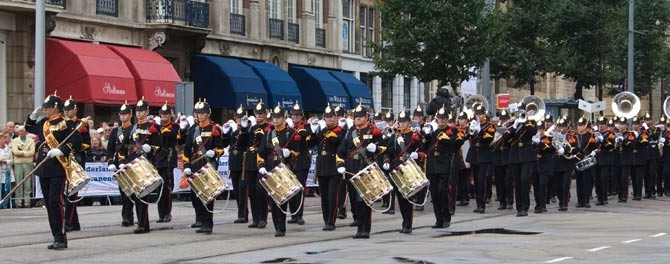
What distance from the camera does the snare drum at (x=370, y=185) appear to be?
19297 mm

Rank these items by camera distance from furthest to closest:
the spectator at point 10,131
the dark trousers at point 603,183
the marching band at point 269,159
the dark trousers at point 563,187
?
the dark trousers at point 603,183 → the spectator at point 10,131 → the dark trousers at point 563,187 → the marching band at point 269,159

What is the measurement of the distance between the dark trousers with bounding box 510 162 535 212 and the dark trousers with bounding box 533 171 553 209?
74 centimetres

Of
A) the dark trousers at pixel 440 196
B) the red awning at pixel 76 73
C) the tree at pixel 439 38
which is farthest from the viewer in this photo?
the tree at pixel 439 38

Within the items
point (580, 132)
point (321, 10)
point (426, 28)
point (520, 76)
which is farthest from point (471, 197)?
point (321, 10)

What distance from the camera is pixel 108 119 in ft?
126

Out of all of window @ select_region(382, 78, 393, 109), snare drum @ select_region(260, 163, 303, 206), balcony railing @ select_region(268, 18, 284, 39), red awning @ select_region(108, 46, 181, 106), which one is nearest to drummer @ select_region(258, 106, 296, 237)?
snare drum @ select_region(260, 163, 303, 206)

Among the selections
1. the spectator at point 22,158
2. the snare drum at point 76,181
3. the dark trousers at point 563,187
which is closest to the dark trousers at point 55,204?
the snare drum at point 76,181

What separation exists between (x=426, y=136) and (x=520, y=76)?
74.5 feet

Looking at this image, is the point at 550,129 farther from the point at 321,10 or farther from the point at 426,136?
the point at 321,10

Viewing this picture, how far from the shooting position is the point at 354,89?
50156mm

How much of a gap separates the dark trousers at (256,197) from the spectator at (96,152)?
7.62 meters

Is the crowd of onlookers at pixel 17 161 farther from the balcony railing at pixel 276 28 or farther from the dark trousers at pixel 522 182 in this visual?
A: the balcony railing at pixel 276 28

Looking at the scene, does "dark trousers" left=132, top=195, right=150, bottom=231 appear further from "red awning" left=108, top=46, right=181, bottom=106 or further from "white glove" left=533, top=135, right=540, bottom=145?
"red awning" left=108, top=46, right=181, bottom=106

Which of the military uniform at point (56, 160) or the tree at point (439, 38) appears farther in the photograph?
the tree at point (439, 38)
